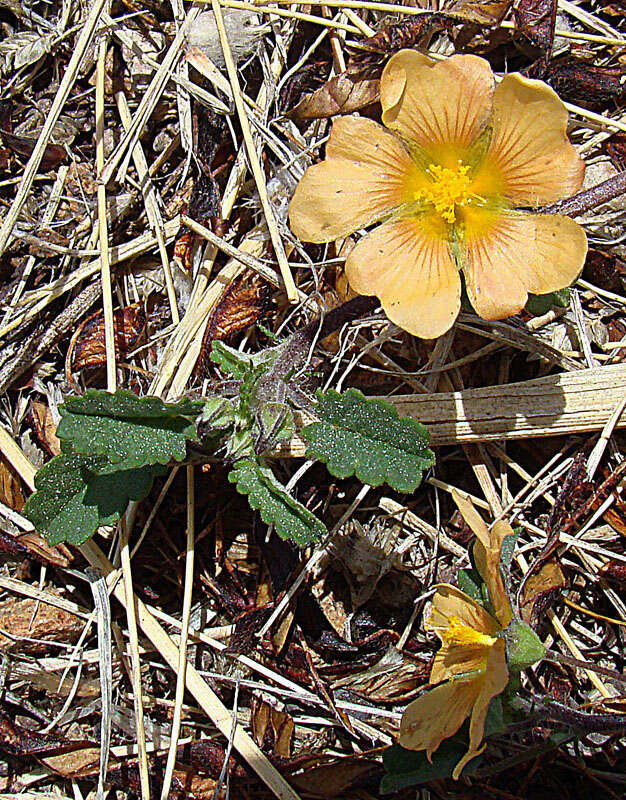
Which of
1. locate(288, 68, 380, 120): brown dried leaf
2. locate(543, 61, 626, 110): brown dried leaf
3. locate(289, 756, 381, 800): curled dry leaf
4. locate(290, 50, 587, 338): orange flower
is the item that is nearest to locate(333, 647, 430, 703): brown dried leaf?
locate(289, 756, 381, 800): curled dry leaf

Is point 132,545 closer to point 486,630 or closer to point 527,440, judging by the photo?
point 486,630

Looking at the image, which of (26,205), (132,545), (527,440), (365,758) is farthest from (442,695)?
(26,205)

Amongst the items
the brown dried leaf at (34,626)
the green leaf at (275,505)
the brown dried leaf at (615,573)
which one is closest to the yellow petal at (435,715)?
the green leaf at (275,505)

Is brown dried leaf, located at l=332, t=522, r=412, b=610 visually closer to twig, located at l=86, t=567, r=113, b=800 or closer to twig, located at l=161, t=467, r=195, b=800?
twig, located at l=161, t=467, r=195, b=800

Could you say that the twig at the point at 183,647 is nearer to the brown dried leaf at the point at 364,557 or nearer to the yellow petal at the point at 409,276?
the brown dried leaf at the point at 364,557

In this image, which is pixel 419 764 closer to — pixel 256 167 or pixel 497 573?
pixel 497 573
